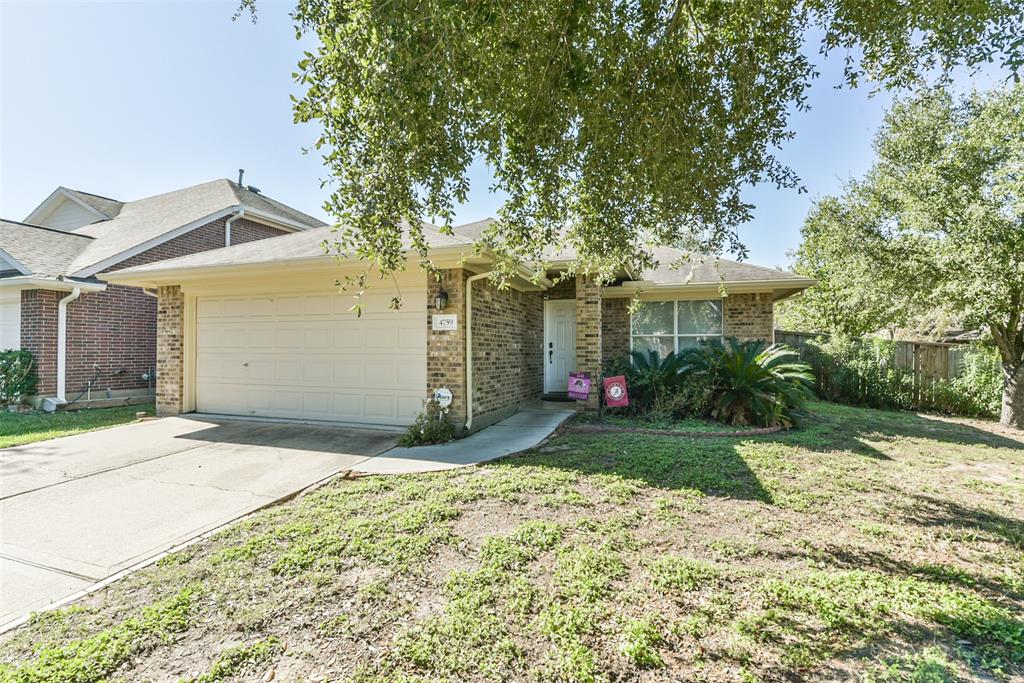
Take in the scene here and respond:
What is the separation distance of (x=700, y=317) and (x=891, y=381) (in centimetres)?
492

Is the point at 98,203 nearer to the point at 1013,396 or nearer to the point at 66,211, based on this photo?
the point at 66,211

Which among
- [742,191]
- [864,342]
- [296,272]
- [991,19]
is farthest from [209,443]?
[864,342]

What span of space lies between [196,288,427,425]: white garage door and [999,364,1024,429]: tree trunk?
11315 millimetres

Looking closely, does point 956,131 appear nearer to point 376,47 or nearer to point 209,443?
point 376,47

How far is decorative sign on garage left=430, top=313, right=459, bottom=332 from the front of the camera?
6930mm

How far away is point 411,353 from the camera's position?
7.43m

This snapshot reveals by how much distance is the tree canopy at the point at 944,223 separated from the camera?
7746 mm

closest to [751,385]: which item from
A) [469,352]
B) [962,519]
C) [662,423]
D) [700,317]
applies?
[662,423]

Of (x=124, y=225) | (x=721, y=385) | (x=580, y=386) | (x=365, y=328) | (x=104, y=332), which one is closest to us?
(x=365, y=328)

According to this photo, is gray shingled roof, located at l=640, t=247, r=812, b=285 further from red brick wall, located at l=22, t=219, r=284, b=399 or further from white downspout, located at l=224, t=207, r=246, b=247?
red brick wall, located at l=22, t=219, r=284, b=399

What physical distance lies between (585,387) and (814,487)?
444 cm

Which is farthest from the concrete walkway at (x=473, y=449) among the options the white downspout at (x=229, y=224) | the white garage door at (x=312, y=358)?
the white downspout at (x=229, y=224)

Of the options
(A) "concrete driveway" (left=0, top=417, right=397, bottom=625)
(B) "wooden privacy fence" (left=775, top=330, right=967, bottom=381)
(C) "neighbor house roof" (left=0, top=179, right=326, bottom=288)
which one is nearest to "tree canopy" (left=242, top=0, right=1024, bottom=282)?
(A) "concrete driveway" (left=0, top=417, right=397, bottom=625)

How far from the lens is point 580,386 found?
8859 millimetres
